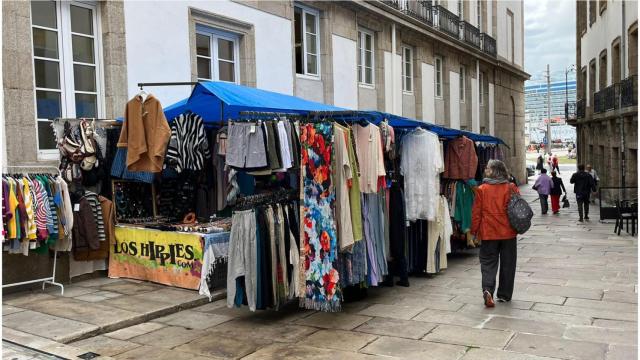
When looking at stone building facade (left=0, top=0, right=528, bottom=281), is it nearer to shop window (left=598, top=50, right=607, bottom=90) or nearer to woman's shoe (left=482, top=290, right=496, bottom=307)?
shop window (left=598, top=50, right=607, bottom=90)

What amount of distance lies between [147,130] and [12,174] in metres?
1.67

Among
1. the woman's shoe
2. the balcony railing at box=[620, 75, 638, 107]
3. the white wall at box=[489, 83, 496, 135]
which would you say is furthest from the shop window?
the woman's shoe

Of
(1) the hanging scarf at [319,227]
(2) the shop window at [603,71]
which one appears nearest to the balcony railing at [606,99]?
(2) the shop window at [603,71]

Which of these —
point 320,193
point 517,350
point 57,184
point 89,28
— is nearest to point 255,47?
point 89,28

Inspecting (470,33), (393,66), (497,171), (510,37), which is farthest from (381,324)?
(510,37)

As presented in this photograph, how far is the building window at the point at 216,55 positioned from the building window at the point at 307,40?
240 cm

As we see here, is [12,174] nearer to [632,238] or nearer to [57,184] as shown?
Answer: [57,184]

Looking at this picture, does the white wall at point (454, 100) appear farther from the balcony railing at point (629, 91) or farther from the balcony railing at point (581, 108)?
the balcony railing at point (581, 108)

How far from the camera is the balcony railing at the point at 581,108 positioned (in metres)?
26.4

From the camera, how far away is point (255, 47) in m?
12.0

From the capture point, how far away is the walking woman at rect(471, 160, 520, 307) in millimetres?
6906

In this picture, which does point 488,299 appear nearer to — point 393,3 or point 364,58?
point 364,58

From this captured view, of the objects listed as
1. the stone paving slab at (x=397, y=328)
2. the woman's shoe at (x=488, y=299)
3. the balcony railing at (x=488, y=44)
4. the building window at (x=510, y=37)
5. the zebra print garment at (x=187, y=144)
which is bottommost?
the stone paving slab at (x=397, y=328)

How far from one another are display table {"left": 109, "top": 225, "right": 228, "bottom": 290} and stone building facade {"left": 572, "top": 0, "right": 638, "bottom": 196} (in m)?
13.8
